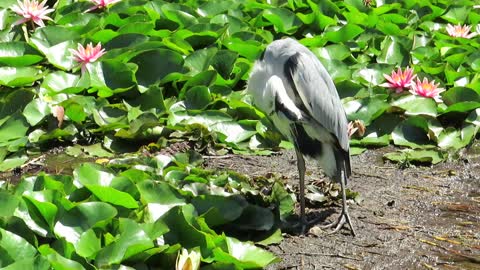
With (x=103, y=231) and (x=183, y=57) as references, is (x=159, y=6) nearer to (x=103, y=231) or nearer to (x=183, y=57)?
(x=183, y=57)

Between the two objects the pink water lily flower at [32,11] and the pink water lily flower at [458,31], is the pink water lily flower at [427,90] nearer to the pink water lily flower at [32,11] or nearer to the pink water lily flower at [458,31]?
the pink water lily flower at [458,31]

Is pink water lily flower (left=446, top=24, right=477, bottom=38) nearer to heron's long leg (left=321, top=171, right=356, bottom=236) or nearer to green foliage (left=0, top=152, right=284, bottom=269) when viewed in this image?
heron's long leg (left=321, top=171, right=356, bottom=236)

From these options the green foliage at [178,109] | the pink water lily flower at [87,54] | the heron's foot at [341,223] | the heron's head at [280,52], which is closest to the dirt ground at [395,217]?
the heron's foot at [341,223]

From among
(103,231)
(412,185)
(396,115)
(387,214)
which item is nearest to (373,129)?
(396,115)

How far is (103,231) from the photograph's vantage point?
4215 mm

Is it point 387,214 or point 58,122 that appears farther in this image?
point 58,122

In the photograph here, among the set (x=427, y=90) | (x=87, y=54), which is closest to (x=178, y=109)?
(x=87, y=54)

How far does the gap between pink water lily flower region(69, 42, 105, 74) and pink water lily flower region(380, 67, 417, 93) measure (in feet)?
6.60

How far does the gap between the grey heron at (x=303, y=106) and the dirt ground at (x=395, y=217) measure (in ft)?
0.63

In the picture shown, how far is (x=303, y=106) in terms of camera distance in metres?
5.02

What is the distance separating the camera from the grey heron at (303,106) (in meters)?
4.95

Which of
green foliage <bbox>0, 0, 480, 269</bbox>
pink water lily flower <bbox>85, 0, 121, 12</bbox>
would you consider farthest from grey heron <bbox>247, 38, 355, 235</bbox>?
pink water lily flower <bbox>85, 0, 121, 12</bbox>

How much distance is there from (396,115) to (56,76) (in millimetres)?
2347

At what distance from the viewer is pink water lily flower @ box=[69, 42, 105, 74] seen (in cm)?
632
